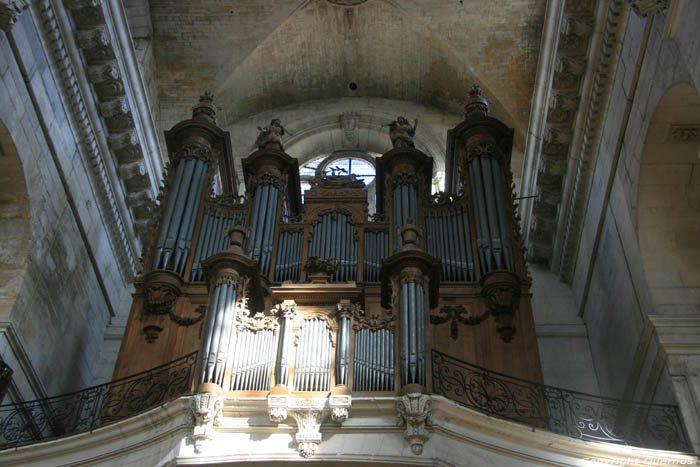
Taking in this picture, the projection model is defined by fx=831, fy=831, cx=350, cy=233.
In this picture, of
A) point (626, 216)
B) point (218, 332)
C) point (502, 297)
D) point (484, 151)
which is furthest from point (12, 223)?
point (626, 216)

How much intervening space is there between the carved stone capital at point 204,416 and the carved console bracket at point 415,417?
1.62 metres

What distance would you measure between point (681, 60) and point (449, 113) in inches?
369

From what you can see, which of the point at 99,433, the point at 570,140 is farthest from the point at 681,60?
the point at 99,433

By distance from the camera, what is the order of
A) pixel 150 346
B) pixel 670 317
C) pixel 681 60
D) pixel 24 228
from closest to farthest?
1. pixel 681 60
2. pixel 670 317
3. pixel 150 346
4. pixel 24 228

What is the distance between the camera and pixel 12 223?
34.3 ft

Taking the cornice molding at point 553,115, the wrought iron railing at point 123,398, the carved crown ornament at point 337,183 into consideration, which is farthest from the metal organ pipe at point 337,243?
the cornice molding at point 553,115

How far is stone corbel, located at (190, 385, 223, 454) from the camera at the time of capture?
7.29m

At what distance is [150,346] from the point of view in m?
9.74

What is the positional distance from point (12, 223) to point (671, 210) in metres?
8.02

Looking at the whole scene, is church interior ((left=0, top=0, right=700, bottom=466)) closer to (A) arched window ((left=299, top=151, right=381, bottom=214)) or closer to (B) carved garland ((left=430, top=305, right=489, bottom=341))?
(B) carved garland ((left=430, top=305, right=489, bottom=341))

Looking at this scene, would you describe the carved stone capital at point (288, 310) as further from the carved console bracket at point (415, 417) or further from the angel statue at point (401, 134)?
A: the angel statue at point (401, 134)

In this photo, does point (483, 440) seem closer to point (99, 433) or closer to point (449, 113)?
point (99, 433)

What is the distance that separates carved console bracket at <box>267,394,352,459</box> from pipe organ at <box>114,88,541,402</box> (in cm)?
13

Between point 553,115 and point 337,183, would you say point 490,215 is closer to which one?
point 553,115
